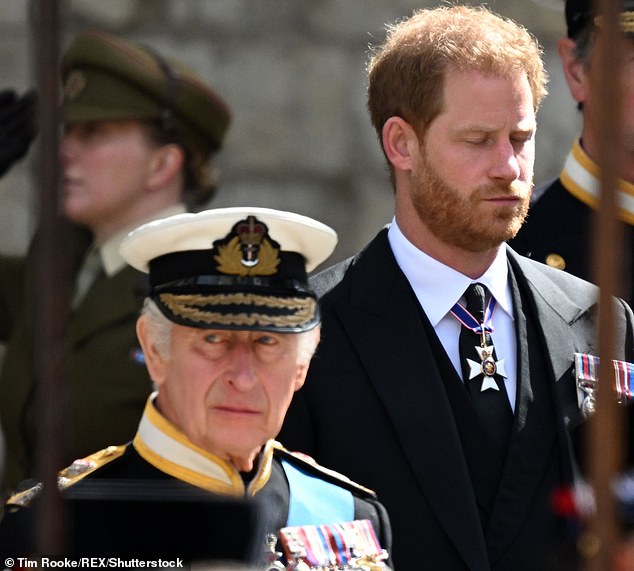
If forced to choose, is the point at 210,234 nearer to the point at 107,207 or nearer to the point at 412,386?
the point at 412,386

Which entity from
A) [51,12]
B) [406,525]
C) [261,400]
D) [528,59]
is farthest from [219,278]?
[51,12]

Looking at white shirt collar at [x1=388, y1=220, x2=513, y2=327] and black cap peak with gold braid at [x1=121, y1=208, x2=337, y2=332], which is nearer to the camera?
black cap peak with gold braid at [x1=121, y1=208, x2=337, y2=332]

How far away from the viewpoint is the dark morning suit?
3.19 meters

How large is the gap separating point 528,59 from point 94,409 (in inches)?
37.6

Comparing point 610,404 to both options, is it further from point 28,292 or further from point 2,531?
point 28,292

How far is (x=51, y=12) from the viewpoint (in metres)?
1.78

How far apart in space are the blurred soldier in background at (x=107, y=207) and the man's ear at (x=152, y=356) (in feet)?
1.80

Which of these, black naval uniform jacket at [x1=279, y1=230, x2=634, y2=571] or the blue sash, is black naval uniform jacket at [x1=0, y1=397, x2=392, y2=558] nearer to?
the blue sash

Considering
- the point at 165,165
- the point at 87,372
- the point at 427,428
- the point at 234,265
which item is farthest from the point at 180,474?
the point at 165,165

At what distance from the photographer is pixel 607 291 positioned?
175cm

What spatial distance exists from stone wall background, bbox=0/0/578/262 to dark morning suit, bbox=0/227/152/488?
1290mm

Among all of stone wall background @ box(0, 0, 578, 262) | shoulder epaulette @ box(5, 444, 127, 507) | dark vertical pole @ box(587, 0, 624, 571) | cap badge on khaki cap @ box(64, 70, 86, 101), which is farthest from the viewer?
stone wall background @ box(0, 0, 578, 262)

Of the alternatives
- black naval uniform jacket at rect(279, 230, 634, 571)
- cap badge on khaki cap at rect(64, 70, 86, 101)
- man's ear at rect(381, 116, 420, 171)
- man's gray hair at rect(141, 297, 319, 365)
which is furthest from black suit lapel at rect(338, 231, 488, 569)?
cap badge on khaki cap at rect(64, 70, 86, 101)

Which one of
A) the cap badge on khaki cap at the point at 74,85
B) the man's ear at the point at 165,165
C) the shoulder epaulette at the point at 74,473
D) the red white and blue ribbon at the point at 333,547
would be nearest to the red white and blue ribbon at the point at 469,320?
the red white and blue ribbon at the point at 333,547
